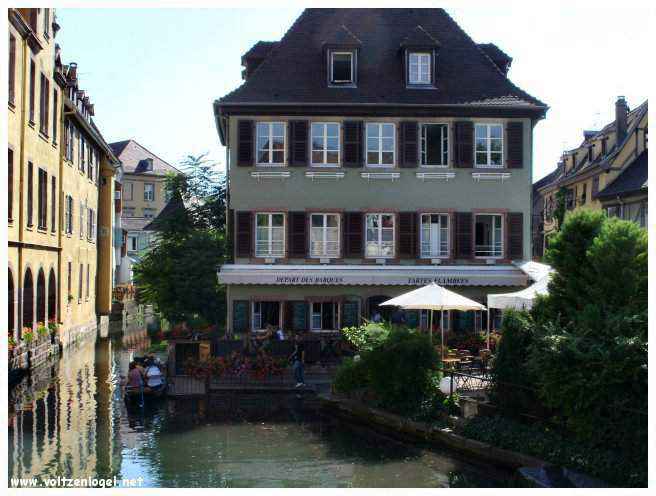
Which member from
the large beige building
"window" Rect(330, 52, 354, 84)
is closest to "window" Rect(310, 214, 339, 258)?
"window" Rect(330, 52, 354, 84)

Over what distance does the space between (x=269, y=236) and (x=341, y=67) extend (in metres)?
6.17

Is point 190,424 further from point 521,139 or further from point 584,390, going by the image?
point 521,139

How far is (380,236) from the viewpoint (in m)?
26.4

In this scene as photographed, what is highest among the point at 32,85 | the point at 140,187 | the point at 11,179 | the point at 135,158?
the point at 135,158

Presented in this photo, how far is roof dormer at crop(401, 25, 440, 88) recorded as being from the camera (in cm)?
2700

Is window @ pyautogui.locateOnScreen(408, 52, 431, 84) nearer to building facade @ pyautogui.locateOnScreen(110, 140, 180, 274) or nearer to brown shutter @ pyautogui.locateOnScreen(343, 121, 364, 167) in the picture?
brown shutter @ pyautogui.locateOnScreen(343, 121, 364, 167)

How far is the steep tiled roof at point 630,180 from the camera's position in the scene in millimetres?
39750

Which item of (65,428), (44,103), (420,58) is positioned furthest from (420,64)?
(65,428)

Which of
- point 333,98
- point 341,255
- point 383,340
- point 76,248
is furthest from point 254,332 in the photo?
point 76,248

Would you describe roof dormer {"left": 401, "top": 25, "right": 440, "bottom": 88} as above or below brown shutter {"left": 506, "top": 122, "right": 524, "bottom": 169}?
above

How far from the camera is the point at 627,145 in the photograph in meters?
44.9

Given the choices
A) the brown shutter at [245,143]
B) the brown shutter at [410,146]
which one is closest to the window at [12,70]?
the brown shutter at [245,143]

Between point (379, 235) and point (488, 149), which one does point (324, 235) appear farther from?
point (488, 149)

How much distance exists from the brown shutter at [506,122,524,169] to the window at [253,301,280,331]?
9030 millimetres
